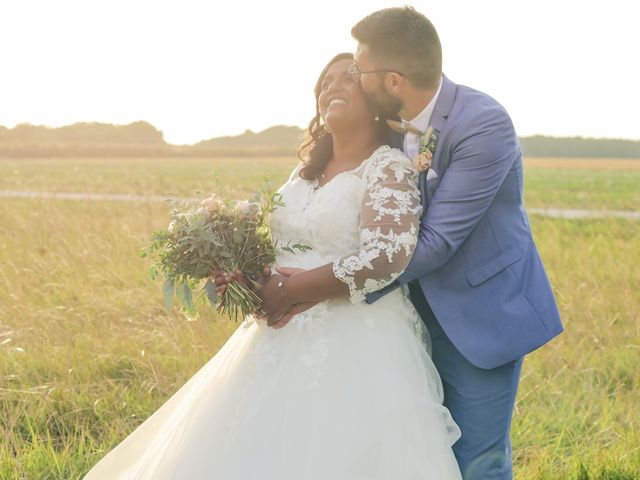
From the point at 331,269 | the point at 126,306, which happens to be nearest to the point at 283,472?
the point at 331,269

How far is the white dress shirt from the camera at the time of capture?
3031mm

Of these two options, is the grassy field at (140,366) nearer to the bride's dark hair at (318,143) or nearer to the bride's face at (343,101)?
the bride's dark hair at (318,143)

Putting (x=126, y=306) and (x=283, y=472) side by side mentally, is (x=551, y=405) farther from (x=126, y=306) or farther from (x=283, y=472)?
(x=126, y=306)

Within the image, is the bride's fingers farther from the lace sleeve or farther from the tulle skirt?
the lace sleeve

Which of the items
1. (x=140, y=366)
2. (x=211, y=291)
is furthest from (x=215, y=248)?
(x=140, y=366)

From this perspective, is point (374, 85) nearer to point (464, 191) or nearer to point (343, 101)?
point (343, 101)

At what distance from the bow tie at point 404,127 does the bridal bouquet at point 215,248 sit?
0.54m

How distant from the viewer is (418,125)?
3.07 m

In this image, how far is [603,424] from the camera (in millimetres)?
4387

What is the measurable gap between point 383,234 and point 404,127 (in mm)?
509

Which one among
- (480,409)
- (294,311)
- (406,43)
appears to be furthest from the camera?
(480,409)

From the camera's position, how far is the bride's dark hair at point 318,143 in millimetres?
3172

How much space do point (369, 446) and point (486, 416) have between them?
23.9 inches

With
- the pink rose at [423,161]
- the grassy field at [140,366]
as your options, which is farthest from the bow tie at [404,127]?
the grassy field at [140,366]
